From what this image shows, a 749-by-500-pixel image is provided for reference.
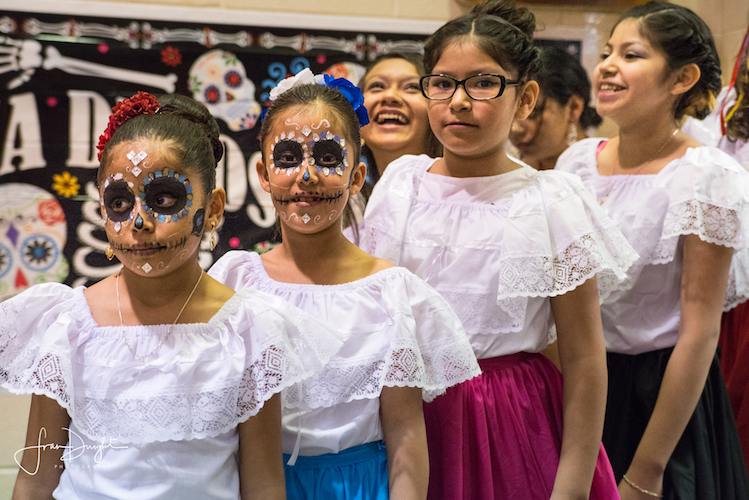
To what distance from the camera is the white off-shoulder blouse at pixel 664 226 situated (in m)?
1.46

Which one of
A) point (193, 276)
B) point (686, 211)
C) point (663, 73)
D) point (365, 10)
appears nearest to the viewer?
point (193, 276)

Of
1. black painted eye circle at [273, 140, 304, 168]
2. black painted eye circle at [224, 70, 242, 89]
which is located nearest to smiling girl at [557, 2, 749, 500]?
black painted eye circle at [273, 140, 304, 168]

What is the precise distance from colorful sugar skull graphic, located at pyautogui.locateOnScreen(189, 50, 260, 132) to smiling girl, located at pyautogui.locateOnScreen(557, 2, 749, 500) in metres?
1.07

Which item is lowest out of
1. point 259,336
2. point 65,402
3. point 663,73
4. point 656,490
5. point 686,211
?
point 656,490

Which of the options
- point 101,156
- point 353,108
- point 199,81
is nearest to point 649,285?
point 353,108

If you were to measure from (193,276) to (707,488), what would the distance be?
4.21ft

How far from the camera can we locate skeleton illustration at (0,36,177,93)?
185 cm

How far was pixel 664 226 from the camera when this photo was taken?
4.87 feet

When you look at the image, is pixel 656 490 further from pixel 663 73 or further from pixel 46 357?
pixel 46 357

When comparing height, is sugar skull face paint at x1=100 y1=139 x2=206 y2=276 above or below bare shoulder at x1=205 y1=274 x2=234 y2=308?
above

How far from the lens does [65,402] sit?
97 cm

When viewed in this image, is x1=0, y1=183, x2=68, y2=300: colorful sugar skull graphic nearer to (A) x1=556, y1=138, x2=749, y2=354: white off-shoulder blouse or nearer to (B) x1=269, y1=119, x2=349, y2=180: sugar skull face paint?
(B) x1=269, y1=119, x2=349, y2=180: sugar skull face paint

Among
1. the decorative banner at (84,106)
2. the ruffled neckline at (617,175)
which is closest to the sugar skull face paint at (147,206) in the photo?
the decorative banner at (84,106)

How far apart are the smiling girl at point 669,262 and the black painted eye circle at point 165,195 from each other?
3.40 feet
